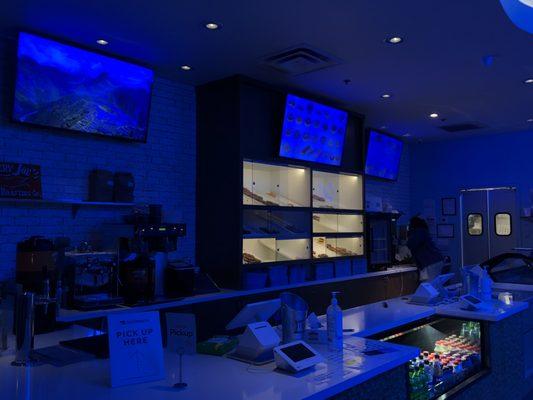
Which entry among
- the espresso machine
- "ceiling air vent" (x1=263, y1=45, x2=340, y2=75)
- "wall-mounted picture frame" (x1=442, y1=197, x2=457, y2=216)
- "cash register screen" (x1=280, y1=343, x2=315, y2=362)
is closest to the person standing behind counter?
"wall-mounted picture frame" (x1=442, y1=197, x2=457, y2=216)

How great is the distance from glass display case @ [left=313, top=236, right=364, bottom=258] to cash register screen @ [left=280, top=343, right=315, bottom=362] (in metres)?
4.01

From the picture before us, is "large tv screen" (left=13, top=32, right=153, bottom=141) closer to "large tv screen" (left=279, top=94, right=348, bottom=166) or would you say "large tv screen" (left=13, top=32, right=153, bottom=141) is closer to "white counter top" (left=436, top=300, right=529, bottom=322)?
"large tv screen" (left=279, top=94, right=348, bottom=166)

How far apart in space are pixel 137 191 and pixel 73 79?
1220mm

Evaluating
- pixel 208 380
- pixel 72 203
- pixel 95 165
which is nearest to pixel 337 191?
pixel 95 165

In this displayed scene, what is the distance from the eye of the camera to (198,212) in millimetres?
5367

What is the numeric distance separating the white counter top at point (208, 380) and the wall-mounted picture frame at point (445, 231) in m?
6.83

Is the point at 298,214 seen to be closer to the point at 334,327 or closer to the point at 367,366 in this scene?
the point at 334,327

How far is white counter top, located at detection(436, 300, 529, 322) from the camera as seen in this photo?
3.46 meters

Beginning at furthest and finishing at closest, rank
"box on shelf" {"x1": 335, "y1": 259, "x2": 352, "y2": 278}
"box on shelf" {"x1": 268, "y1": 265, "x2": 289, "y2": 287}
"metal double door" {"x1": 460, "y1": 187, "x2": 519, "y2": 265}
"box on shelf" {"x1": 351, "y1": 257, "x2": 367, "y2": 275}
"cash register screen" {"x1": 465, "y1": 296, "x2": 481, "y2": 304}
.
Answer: "metal double door" {"x1": 460, "y1": 187, "x2": 519, "y2": 265}, "box on shelf" {"x1": 351, "y1": 257, "x2": 367, "y2": 275}, "box on shelf" {"x1": 335, "y1": 259, "x2": 352, "y2": 278}, "box on shelf" {"x1": 268, "y1": 265, "x2": 289, "y2": 287}, "cash register screen" {"x1": 465, "y1": 296, "x2": 481, "y2": 304}

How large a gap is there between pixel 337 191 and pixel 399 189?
2.70m

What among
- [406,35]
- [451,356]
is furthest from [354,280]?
[406,35]

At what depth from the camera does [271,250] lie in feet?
18.3

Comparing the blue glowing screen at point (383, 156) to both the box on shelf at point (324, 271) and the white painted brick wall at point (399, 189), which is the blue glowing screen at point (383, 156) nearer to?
the white painted brick wall at point (399, 189)

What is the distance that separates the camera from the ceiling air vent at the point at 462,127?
7512 mm
